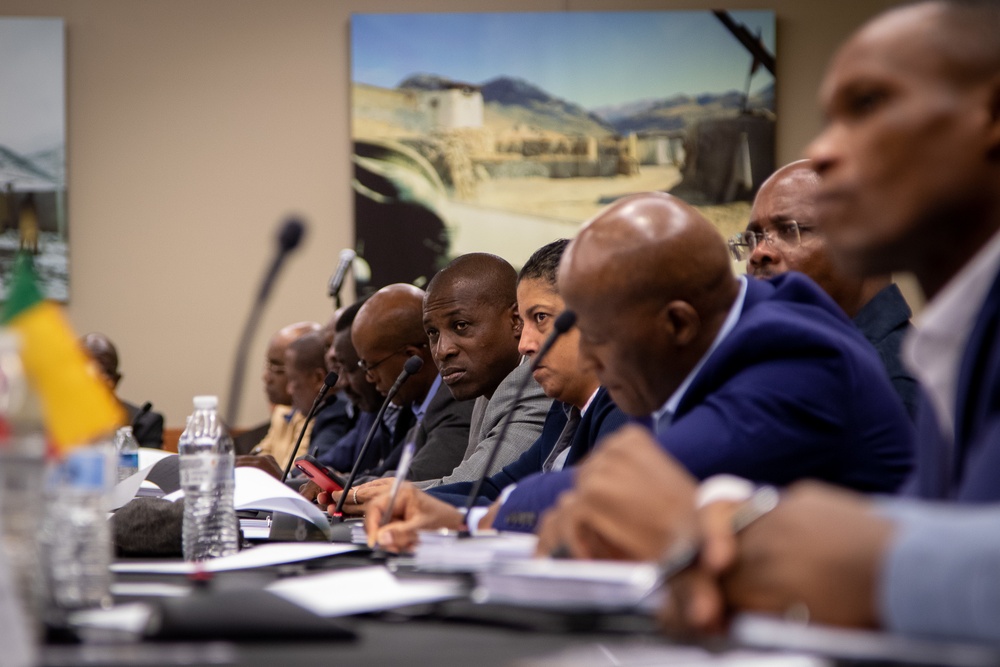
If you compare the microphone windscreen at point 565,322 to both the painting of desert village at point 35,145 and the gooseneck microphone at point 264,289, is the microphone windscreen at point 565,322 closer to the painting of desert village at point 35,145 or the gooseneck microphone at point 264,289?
the gooseneck microphone at point 264,289

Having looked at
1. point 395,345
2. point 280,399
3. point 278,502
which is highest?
point 395,345

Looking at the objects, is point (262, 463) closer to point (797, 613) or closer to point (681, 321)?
point (681, 321)

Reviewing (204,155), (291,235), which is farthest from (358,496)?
(204,155)

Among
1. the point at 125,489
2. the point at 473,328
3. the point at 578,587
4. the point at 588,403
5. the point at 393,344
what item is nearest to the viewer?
the point at 578,587

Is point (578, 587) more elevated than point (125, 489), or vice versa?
point (578, 587)

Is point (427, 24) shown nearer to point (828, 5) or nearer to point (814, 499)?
point (828, 5)

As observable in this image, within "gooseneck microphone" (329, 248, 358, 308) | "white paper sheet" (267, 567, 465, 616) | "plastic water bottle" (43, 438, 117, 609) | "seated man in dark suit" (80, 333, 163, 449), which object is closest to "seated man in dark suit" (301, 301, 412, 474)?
"gooseneck microphone" (329, 248, 358, 308)

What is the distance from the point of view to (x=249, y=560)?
1789mm

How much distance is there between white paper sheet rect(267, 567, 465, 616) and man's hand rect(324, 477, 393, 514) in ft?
3.46

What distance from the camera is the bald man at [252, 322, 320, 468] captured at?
18.9 ft

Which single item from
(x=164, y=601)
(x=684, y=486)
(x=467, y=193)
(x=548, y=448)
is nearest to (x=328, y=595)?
(x=164, y=601)

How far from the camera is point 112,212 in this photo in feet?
22.3

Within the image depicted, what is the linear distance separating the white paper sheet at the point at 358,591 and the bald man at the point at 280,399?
4286 millimetres

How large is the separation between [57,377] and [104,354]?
17.6 feet
